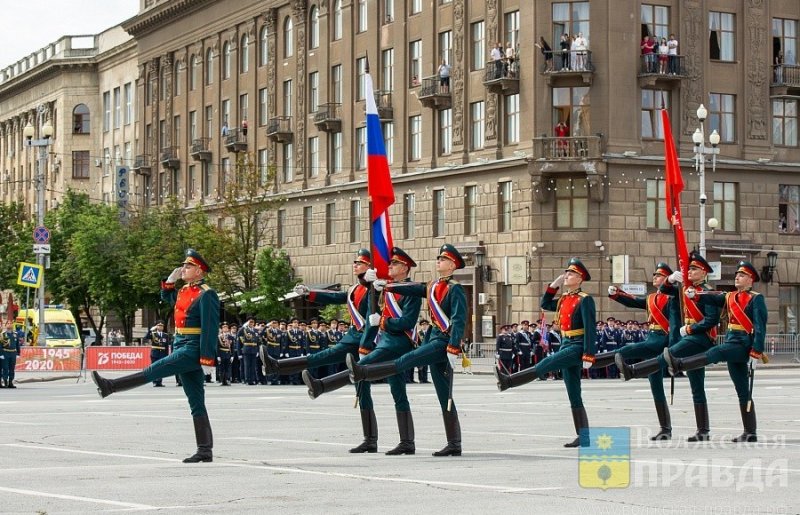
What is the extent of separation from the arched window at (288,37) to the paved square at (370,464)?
147 ft

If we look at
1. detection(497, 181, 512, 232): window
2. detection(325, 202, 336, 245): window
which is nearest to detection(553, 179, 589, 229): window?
detection(497, 181, 512, 232): window

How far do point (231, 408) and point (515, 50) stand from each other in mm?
31262

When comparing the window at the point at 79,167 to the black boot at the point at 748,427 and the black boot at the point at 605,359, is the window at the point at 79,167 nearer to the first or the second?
the black boot at the point at 605,359

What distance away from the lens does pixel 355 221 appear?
65.3 metres

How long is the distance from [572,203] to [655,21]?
22.9 feet

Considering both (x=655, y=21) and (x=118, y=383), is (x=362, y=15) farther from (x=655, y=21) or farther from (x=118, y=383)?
(x=118, y=383)

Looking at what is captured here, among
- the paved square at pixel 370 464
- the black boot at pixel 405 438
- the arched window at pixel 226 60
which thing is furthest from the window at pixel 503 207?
the black boot at pixel 405 438

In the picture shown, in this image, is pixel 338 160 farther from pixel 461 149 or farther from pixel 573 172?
pixel 573 172

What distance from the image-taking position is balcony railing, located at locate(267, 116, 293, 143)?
2746 inches

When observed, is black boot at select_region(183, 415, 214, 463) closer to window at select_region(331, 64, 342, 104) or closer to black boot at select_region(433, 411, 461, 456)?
black boot at select_region(433, 411, 461, 456)

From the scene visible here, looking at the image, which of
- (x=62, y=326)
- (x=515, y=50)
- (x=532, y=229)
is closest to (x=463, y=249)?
(x=532, y=229)

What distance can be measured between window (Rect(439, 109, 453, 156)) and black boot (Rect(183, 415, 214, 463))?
4424 cm

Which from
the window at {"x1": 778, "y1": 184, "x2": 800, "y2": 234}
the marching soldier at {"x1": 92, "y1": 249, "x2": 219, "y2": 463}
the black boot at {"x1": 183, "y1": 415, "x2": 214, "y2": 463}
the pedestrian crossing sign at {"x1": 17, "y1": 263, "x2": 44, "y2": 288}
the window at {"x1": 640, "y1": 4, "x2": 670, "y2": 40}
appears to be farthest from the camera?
the window at {"x1": 778, "y1": 184, "x2": 800, "y2": 234}

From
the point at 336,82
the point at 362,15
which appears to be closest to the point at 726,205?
the point at 362,15
